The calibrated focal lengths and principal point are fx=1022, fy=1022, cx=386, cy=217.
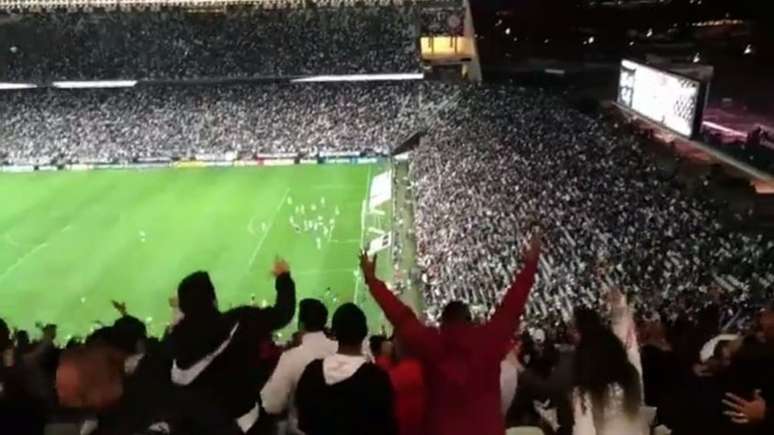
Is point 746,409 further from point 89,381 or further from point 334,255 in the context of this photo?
point 334,255

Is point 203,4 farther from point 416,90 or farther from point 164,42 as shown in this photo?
point 416,90

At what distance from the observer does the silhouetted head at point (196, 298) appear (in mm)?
3738

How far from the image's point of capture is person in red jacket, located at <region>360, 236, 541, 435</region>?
3.88 m

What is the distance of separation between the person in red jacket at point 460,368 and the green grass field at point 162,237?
525 inches

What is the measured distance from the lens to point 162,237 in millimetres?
28016

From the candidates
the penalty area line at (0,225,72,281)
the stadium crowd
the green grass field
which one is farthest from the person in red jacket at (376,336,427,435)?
the penalty area line at (0,225,72,281)

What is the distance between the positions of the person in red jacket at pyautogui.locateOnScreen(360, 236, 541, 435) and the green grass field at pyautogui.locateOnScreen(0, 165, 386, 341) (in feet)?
43.8

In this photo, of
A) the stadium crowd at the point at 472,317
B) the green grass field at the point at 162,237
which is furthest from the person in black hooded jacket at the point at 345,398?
the green grass field at the point at 162,237

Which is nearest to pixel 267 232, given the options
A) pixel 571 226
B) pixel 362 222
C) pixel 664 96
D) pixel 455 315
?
pixel 362 222

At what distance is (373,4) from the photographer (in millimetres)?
43938

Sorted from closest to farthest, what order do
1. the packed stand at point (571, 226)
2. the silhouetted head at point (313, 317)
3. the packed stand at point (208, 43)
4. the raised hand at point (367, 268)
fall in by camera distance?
the raised hand at point (367, 268) < the silhouetted head at point (313, 317) < the packed stand at point (571, 226) < the packed stand at point (208, 43)

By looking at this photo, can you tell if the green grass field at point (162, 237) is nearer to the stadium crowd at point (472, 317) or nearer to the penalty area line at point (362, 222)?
the penalty area line at point (362, 222)

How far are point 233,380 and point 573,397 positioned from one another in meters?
1.28

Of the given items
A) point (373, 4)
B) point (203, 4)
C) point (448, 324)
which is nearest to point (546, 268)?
point (448, 324)
